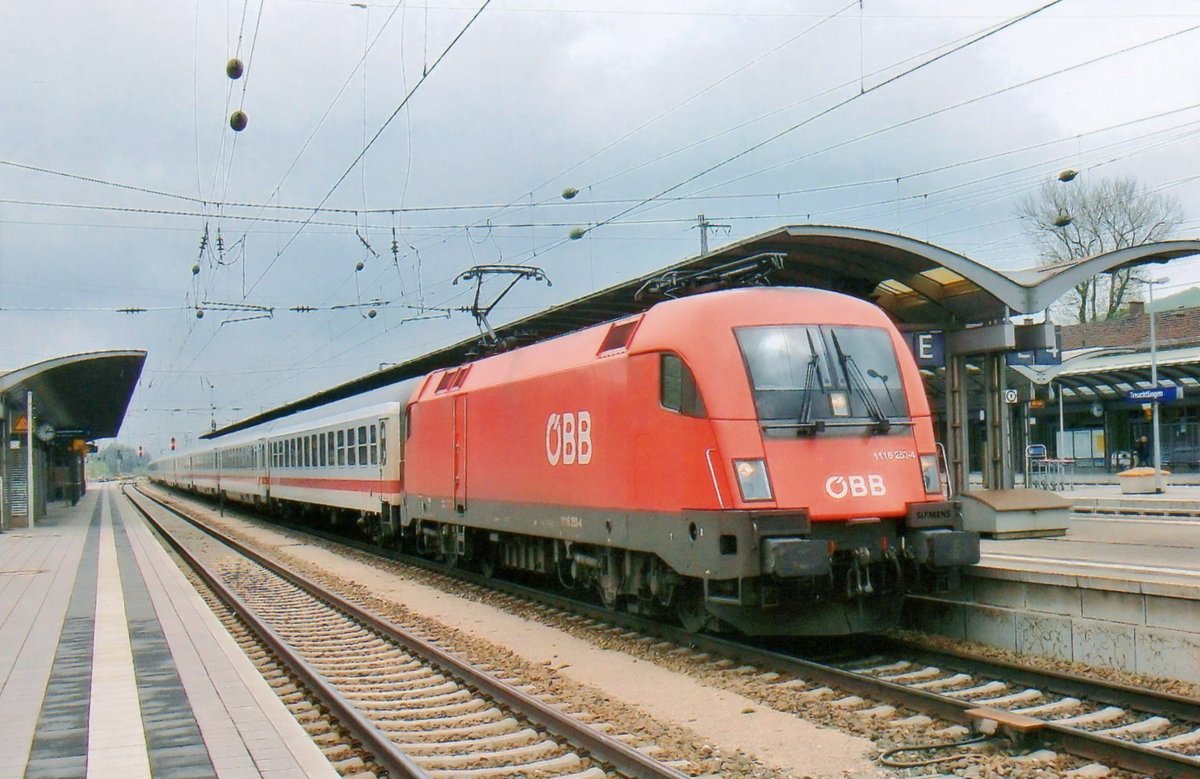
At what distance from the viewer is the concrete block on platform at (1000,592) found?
32.3 ft

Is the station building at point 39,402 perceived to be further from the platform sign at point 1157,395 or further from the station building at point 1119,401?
the platform sign at point 1157,395

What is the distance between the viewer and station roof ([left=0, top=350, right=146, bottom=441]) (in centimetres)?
2842

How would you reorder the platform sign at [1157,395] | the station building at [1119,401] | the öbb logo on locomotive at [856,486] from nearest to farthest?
the öbb logo on locomotive at [856,486]
the platform sign at [1157,395]
the station building at [1119,401]

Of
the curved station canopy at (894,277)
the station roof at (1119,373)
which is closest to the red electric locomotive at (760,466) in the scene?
the curved station canopy at (894,277)

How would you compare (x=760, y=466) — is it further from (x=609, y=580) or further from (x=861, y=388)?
(x=609, y=580)

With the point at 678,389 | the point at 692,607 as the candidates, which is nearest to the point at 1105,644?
the point at 692,607

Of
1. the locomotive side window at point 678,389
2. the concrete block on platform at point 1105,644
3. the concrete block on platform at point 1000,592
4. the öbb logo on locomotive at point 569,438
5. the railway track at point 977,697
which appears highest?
the locomotive side window at point 678,389

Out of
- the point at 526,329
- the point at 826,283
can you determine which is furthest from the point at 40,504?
the point at 826,283

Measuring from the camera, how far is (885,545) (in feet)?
31.0

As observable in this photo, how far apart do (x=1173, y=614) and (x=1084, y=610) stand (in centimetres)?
92

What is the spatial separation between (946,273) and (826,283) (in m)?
1.71

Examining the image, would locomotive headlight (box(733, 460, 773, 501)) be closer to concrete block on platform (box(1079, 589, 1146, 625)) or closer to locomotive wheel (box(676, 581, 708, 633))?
locomotive wheel (box(676, 581, 708, 633))

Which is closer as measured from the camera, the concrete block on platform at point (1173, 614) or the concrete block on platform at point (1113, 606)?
the concrete block on platform at point (1173, 614)

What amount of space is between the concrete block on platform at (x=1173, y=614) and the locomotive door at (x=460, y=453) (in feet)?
30.9
